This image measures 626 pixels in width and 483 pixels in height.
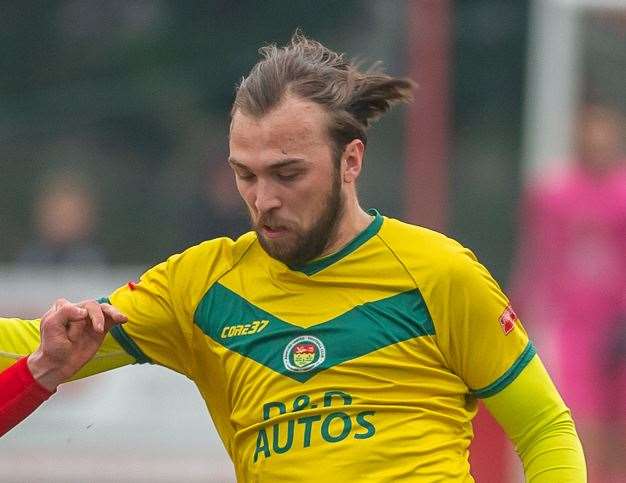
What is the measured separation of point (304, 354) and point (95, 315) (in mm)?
550

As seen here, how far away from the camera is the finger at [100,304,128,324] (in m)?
4.15

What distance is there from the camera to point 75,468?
11070mm

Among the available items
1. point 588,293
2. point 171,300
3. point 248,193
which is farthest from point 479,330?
point 588,293

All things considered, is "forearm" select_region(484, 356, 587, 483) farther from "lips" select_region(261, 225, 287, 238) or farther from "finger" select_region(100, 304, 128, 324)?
"finger" select_region(100, 304, 128, 324)

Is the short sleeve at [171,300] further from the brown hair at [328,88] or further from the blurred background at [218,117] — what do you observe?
the blurred background at [218,117]

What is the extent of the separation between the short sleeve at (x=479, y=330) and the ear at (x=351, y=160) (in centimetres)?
36

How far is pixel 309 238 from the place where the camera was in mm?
4266

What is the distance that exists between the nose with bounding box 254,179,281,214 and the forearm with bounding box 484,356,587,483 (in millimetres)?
764

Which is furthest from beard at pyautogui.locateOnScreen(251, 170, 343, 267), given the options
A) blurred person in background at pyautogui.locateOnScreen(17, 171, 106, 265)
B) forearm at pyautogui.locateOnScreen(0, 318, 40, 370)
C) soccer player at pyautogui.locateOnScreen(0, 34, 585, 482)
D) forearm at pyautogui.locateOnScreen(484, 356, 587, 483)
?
blurred person in background at pyautogui.locateOnScreen(17, 171, 106, 265)

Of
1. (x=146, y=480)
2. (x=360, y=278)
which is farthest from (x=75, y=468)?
(x=360, y=278)

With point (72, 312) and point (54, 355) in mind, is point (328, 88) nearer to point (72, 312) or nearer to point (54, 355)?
point (72, 312)

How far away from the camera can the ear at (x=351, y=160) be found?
4.32 m

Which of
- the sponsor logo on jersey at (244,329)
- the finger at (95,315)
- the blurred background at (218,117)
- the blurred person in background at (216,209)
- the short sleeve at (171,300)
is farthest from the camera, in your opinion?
the blurred background at (218,117)

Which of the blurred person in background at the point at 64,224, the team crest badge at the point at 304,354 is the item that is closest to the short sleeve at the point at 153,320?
the team crest badge at the point at 304,354
